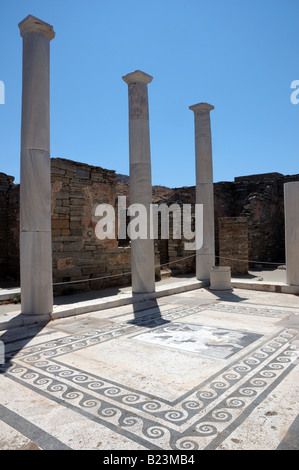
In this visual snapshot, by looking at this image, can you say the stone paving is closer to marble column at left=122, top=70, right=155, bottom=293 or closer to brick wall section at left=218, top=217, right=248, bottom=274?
marble column at left=122, top=70, right=155, bottom=293

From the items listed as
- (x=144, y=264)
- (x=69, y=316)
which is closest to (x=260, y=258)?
(x=144, y=264)

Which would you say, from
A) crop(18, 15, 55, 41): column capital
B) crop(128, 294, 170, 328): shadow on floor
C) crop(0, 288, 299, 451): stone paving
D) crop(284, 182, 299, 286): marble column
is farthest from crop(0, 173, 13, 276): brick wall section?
crop(284, 182, 299, 286): marble column

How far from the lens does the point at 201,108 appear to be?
9234 millimetres

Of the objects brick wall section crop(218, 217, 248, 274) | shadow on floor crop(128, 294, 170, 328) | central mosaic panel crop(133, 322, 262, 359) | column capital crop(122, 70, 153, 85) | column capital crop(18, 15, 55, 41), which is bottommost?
shadow on floor crop(128, 294, 170, 328)

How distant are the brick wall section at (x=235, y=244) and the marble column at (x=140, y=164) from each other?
20.1ft

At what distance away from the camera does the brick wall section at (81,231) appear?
8.65 m

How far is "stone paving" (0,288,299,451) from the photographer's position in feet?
7.47

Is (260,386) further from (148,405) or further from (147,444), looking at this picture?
(147,444)

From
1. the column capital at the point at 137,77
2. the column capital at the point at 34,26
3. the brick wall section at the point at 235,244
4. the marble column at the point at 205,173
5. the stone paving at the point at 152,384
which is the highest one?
the column capital at the point at 137,77

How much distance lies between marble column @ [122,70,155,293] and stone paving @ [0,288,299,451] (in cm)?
213

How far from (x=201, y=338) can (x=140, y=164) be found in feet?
14.3

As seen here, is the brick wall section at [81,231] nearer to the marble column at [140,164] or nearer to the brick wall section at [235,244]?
the marble column at [140,164]

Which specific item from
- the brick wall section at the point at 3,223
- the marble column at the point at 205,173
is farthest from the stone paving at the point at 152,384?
the brick wall section at the point at 3,223

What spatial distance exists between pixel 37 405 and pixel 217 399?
144 centimetres
